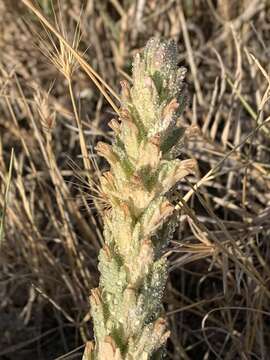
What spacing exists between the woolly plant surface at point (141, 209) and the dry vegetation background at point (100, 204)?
378 mm

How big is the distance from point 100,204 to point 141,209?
0.42 m

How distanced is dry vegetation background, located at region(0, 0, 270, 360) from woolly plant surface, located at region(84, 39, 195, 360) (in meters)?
0.38

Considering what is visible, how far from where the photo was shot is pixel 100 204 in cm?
123

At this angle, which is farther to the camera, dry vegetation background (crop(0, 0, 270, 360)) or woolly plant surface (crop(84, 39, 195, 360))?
dry vegetation background (crop(0, 0, 270, 360))

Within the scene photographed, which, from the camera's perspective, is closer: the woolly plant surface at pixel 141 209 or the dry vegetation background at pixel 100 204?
the woolly plant surface at pixel 141 209

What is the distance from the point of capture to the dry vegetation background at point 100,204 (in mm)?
1452

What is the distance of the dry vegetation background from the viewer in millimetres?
1452

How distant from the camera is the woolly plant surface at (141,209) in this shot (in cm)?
79

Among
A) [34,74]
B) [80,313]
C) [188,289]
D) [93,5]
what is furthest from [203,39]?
[80,313]

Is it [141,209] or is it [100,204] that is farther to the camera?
[100,204]

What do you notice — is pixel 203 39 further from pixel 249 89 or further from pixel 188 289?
pixel 188 289

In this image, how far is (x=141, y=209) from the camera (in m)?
0.82

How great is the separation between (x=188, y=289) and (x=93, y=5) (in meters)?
1.08

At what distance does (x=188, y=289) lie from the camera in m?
1.76
